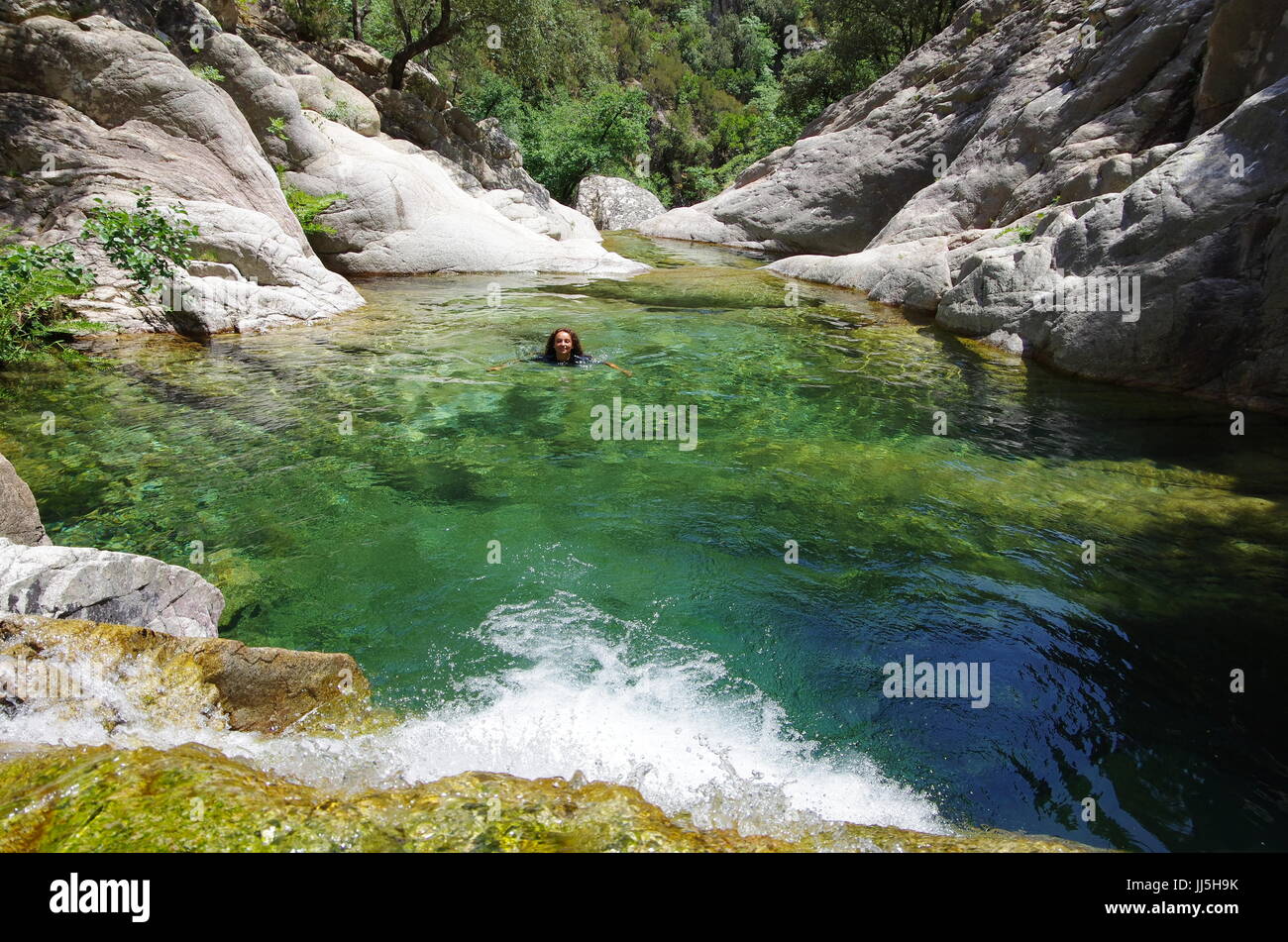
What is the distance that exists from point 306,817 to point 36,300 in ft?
27.1

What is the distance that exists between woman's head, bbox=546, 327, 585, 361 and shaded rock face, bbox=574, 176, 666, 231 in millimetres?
21429

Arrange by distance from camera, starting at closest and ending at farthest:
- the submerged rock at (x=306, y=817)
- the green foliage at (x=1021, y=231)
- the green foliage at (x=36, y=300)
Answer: the submerged rock at (x=306, y=817)
the green foliage at (x=36, y=300)
the green foliage at (x=1021, y=231)

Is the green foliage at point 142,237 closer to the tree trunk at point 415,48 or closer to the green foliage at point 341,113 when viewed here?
the green foliage at point 341,113

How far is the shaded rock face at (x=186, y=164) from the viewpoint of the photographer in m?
9.55

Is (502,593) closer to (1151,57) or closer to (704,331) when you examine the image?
(704,331)

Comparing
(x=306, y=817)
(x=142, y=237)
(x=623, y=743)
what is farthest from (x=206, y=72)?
(x=306, y=817)

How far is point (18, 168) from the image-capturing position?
9477mm

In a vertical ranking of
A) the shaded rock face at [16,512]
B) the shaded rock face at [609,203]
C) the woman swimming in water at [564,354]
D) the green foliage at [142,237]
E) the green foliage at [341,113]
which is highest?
the shaded rock face at [609,203]

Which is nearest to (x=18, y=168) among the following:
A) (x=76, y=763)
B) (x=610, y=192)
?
(x=76, y=763)

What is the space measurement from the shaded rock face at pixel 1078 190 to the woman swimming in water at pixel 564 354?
21.3 ft

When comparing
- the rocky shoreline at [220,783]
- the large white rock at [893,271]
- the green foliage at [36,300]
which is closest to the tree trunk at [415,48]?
the large white rock at [893,271]

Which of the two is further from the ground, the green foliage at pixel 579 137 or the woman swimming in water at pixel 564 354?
the green foliage at pixel 579 137

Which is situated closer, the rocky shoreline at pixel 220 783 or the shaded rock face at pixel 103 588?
the rocky shoreline at pixel 220 783

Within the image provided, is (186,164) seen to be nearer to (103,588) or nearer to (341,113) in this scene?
(341,113)
